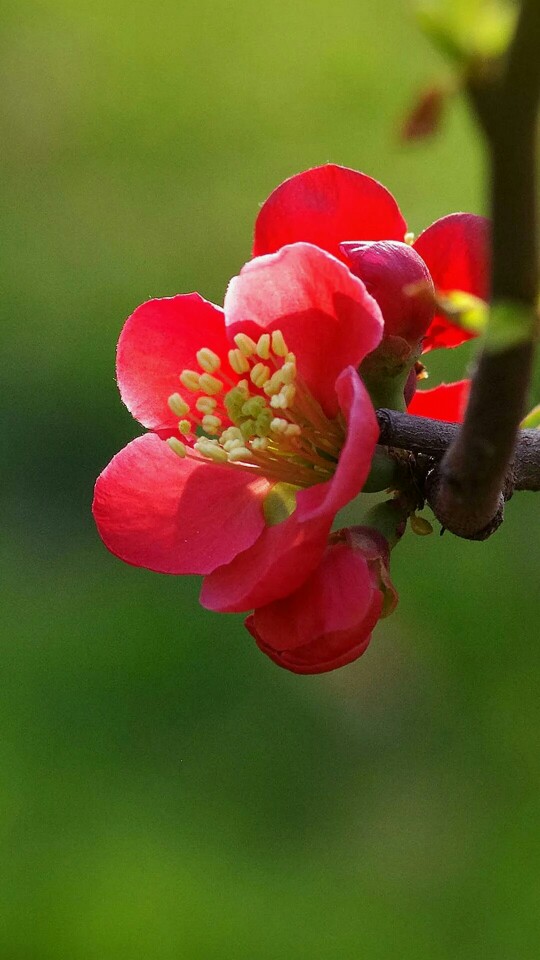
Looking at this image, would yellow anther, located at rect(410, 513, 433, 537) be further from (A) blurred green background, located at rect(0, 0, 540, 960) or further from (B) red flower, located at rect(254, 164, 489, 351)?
(A) blurred green background, located at rect(0, 0, 540, 960)

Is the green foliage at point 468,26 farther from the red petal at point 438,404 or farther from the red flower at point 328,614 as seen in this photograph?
the red petal at point 438,404

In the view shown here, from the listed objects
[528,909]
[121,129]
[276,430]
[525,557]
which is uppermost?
[276,430]

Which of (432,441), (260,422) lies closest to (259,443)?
(260,422)

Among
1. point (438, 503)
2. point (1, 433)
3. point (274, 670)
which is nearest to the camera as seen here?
point (438, 503)

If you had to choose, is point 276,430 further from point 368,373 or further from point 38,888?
point 38,888

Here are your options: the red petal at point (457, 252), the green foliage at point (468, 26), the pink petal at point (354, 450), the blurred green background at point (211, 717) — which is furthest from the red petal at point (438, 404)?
the blurred green background at point (211, 717)

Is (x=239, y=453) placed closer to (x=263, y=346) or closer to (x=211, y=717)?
(x=263, y=346)

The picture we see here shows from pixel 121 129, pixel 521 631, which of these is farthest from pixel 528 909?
pixel 121 129
